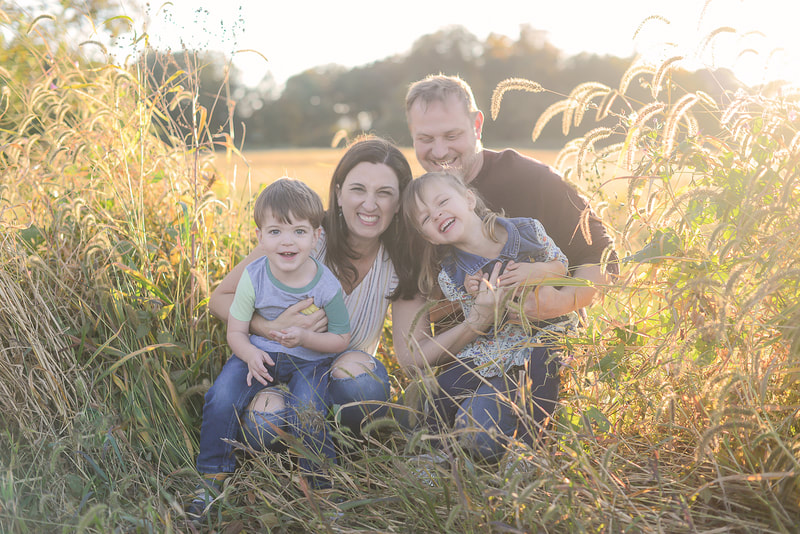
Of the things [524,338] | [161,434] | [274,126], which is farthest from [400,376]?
[274,126]

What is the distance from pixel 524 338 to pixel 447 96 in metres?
1.25

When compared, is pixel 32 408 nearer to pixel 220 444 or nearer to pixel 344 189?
pixel 220 444

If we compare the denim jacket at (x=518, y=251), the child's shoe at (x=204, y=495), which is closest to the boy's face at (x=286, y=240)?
the denim jacket at (x=518, y=251)

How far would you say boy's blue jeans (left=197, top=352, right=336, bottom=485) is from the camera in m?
2.49

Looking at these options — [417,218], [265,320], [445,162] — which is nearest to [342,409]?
[265,320]

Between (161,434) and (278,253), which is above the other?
(278,253)

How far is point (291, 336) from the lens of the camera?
2.67m

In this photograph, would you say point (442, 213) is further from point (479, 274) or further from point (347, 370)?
point (347, 370)

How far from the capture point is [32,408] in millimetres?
2711

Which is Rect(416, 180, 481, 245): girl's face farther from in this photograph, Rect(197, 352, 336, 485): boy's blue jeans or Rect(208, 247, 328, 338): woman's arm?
Rect(197, 352, 336, 485): boy's blue jeans

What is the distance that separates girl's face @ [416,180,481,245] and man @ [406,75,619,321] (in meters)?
0.38

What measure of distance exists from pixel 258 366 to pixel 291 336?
0.60 ft

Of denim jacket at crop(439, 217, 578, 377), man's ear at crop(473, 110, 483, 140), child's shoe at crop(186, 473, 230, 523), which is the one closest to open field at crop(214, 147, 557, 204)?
man's ear at crop(473, 110, 483, 140)

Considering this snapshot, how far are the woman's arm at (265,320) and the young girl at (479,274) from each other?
499mm
